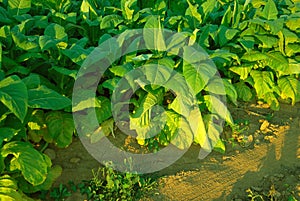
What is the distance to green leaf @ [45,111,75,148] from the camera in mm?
3625

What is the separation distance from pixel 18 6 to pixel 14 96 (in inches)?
70.1

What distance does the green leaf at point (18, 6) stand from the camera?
14.3 ft

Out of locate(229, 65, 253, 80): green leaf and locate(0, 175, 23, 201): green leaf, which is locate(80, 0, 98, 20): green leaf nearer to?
locate(229, 65, 253, 80): green leaf

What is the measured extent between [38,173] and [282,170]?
199 cm

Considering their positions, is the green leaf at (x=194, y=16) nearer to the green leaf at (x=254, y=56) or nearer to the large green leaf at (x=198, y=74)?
the green leaf at (x=254, y=56)

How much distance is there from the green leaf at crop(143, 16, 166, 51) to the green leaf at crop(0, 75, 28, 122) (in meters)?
1.30

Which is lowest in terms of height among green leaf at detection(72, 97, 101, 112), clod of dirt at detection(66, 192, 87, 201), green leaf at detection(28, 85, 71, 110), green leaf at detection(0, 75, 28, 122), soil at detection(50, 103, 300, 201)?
soil at detection(50, 103, 300, 201)

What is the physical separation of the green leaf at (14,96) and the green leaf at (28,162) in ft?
1.10

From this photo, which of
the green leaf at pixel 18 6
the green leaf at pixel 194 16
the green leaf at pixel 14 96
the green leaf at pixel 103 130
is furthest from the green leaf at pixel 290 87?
the green leaf at pixel 14 96

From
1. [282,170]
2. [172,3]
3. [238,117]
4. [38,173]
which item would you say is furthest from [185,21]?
[38,173]

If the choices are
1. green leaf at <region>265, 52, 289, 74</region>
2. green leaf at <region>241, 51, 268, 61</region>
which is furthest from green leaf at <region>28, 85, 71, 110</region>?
green leaf at <region>265, 52, 289, 74</region>

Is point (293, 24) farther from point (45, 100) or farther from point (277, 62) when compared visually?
point (45, 100)

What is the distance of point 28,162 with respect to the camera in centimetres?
297

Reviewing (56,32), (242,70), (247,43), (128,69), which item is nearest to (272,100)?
(242,70)
